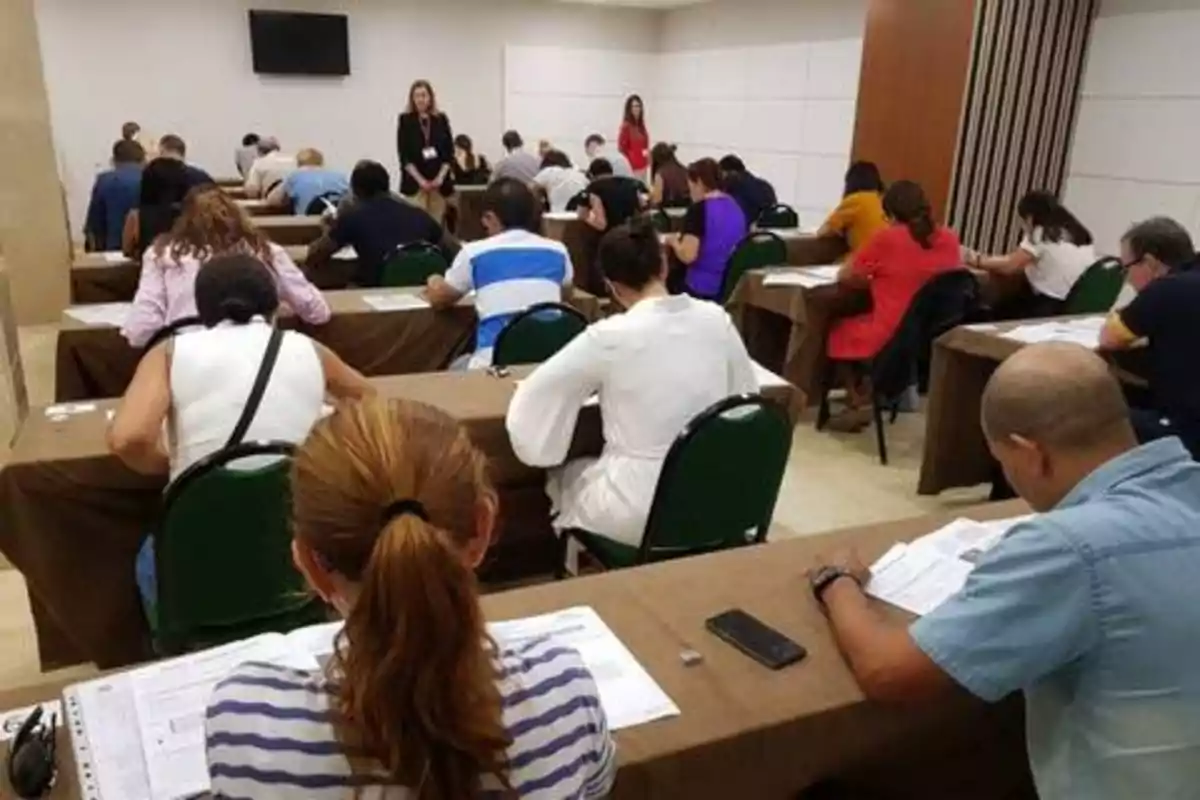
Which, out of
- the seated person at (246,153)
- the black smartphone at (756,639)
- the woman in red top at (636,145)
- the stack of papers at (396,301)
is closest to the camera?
the black smartphone at (756,639)

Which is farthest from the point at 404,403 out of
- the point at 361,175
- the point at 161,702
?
the point at 361,175

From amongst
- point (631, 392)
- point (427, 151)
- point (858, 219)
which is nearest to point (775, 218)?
point (858, 219)

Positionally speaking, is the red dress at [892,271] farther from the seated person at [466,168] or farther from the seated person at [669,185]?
the seated person at [466,168]

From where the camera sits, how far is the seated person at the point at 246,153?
30.9 feet

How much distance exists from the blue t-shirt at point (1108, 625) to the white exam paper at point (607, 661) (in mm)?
371

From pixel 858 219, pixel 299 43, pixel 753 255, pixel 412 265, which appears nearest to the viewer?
pixel 412 265

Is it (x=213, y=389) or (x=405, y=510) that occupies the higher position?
(x=405, y=510)

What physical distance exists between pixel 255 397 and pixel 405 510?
1235mm

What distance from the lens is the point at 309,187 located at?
21.5 ft

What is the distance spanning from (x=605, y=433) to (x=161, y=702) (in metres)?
1.29

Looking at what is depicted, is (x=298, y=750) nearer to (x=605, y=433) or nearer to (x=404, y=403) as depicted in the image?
(x=404, y=403)

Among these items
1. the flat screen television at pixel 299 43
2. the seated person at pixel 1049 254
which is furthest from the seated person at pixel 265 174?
the seated person at pixel 1049 254

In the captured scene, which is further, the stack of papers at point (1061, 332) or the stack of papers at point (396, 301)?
the stack of papers at point (396, 301)

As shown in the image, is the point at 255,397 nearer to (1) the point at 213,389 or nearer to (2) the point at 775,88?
(1) the point at 213,389
